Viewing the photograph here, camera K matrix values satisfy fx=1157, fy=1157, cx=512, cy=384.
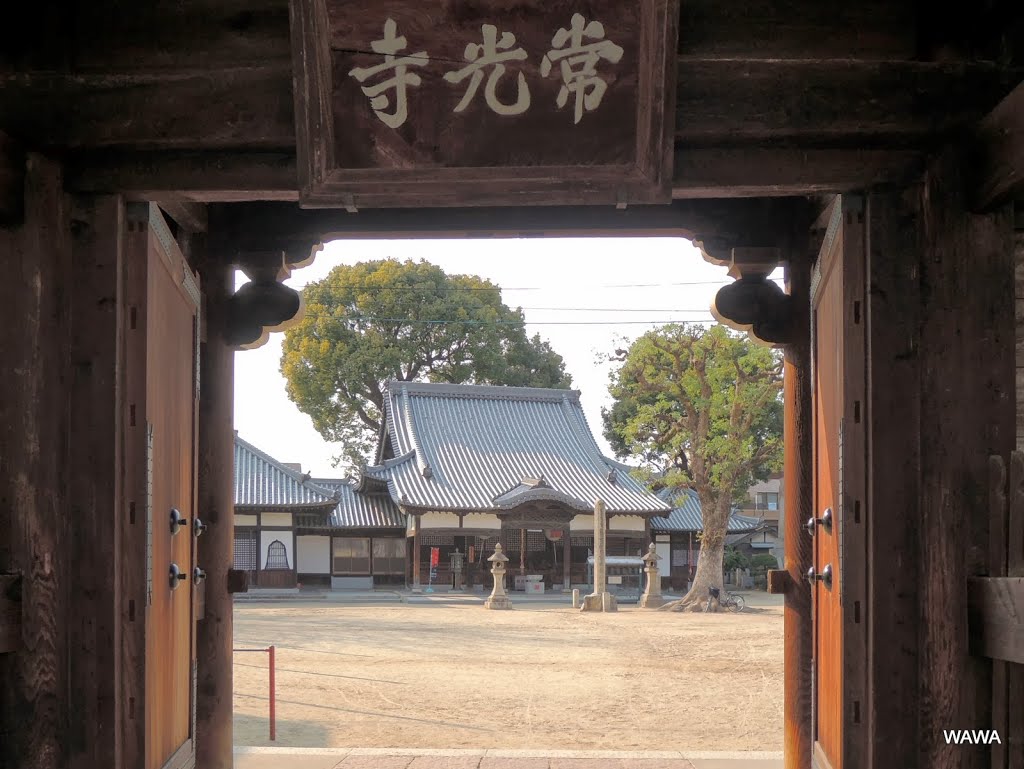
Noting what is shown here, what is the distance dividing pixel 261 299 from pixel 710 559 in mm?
21545

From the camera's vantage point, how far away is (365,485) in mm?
33344

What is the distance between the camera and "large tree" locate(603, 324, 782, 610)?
2450 cm

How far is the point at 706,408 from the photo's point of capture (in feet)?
81.8

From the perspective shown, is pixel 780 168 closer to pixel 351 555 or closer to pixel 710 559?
pixel 710 559

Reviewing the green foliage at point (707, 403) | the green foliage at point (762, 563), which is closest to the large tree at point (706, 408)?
the green foliage at point (707, 403)

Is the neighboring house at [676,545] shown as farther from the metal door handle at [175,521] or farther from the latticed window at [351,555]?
the metal door handle at [175,521]

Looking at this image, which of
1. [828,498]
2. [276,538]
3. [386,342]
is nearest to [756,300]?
[828,498]

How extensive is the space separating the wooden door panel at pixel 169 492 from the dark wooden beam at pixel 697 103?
1.42ft

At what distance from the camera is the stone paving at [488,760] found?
6.12 meters

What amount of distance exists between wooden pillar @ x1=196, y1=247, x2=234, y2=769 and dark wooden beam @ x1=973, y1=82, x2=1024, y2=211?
3.75 metres

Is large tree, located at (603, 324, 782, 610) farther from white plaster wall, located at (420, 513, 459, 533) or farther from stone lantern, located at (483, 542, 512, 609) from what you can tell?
white plaster wall, located at (420, 513, 459, 533)

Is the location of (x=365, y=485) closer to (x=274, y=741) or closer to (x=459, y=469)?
(x=459, y=469)

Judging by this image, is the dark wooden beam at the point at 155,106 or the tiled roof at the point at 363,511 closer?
the dark wooden beam at the point at 155,106

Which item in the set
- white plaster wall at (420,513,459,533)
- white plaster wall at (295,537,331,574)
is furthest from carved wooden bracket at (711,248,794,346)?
white plaster wall at (295,537,331,574)
